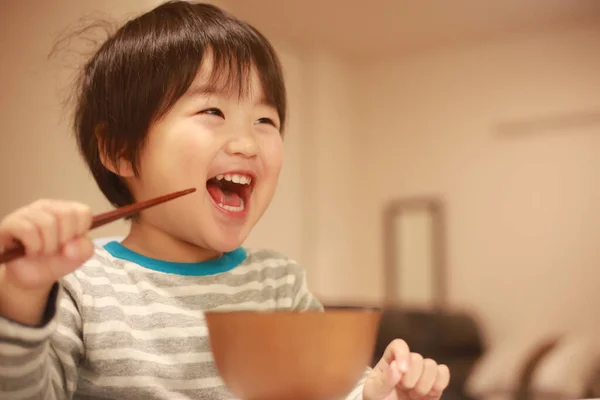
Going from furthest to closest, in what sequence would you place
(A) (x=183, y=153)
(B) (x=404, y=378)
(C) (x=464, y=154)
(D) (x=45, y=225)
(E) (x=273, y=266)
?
(C) (x=464, y=154)
(E) (x=273, y=266)
(A) (x=183, y=153)
(B) (x=404, y=378)
(D) (x=45, y=225)

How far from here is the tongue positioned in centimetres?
63

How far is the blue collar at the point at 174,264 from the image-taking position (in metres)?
0.65

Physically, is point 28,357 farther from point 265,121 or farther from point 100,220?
point 265,121

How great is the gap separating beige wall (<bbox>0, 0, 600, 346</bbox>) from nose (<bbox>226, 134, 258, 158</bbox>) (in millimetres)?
2335

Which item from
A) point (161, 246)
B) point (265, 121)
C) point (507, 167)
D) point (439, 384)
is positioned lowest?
point (439, 384)

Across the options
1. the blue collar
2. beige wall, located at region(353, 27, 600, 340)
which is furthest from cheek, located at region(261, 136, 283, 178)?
beige wall, located at region(353, 27, 600, 340)

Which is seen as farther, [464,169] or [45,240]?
[464,169]

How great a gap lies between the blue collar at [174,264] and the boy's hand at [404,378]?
217 mm

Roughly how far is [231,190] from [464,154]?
3254 millimetres

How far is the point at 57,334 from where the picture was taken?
21.7 inches

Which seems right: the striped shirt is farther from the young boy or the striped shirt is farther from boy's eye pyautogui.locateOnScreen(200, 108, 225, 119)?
boy's eye pyautogui.locateOnScreen(200, 108, 225, 119)

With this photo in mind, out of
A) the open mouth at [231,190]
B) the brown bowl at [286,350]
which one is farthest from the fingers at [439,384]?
the open mouth at [231,190]

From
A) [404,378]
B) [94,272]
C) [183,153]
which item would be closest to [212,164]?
[183,153]

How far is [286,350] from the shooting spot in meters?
0.40
